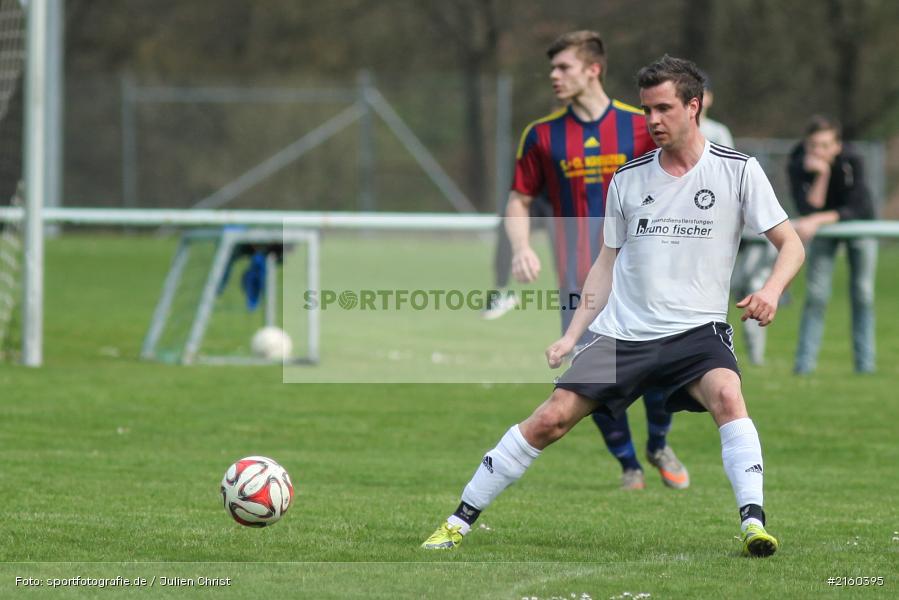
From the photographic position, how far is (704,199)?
587cm

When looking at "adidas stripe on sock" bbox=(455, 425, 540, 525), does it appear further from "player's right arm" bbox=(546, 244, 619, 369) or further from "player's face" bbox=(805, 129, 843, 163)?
"player's face" bbox=(805, 129, 843, 163)

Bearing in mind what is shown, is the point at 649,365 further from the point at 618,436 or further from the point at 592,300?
the point at 618,436

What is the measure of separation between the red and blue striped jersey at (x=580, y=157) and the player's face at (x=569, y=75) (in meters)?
0.11

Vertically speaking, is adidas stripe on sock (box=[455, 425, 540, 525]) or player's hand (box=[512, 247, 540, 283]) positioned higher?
player's hand (box=[512, 247, 540, 283])

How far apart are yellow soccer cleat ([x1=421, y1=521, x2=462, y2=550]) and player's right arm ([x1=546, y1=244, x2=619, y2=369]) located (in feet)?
2.52

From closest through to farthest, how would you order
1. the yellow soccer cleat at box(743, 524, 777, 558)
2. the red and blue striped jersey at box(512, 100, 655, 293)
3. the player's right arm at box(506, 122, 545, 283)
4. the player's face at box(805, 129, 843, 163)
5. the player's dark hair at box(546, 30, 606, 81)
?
the yellow soccer cleat at box(743, 524, 777, 558), the player's right arm at box(506, 122, 545, 283), the red and blue striped jersey at box(512, 100, 655, 293), the player's dark hair at box(546, 30, 606, 81), the player's face at box(805, 129, 843, 163)

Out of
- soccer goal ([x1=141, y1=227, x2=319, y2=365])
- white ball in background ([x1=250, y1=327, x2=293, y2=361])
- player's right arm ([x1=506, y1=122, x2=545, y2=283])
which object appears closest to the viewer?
player's right arm ([x1=506, y1=122, x2=545, y2=283])

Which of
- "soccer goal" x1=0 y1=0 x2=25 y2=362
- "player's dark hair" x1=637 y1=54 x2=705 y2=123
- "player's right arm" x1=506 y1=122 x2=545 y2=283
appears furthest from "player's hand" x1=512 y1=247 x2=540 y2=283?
"soccer goal" x1=0 y1=0 x2=25 y2=362

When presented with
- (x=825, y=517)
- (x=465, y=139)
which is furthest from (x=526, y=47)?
(x=825, y=517)

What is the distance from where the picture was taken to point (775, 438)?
400 inches

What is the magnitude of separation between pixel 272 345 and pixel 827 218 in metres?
4.94

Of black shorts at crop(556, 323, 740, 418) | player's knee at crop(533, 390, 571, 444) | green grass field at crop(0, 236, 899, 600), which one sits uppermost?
black shorts at crop(556, 323, 740, 418)

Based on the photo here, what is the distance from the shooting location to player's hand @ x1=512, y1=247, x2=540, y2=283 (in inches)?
282

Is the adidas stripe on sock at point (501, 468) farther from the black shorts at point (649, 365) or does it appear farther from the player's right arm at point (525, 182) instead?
the player's right arm at point (525, 182)
